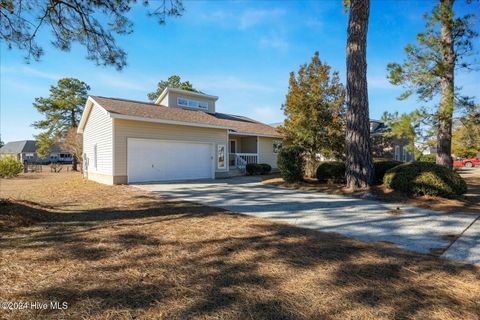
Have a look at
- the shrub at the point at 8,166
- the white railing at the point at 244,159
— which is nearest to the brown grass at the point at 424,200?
the white railing at the point at 244,159

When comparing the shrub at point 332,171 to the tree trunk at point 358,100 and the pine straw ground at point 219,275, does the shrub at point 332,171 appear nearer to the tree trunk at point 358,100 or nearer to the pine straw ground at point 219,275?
the tree trunk at point 358,100

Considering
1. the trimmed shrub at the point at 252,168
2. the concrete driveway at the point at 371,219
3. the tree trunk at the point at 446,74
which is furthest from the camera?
the trimmed shrub at the point at 252,168

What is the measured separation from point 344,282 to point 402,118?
7430 millimetres

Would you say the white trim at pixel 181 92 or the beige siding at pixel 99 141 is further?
the white trim at pixel 181 92

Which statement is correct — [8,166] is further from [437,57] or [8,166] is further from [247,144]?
[437,57]

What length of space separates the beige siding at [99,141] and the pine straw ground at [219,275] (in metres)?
7.93

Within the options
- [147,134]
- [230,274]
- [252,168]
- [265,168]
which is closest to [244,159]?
[252,168]

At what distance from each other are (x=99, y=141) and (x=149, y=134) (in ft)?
10.9

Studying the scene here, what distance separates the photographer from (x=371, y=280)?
9.20ft

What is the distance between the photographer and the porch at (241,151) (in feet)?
59.6

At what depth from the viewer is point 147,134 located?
41.4 feet

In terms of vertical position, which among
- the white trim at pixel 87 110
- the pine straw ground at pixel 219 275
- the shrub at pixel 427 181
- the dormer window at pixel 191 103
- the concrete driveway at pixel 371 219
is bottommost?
the concrete driveway at pixel 371 219

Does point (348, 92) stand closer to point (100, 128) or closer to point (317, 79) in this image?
point (317, 79)

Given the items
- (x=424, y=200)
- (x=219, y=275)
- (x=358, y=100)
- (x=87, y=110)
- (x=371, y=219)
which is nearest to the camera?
(x=219, y=275)
